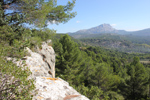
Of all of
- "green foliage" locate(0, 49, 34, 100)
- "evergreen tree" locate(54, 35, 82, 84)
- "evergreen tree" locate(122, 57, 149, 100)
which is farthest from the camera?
"evergreen tree" locate(122, 57, 149, 100)

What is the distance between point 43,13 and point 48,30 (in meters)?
2.06

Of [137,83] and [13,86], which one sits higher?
[13,86]

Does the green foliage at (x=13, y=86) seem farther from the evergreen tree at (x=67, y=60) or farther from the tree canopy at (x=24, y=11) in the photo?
the evergreen tree at (x=67, y=60)

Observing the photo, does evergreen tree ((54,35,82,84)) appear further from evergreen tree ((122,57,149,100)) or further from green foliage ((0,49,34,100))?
green foliage ((0,49,34,100))

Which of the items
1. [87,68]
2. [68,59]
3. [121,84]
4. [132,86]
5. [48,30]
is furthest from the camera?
[87,68]

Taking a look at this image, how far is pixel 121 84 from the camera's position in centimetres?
1936

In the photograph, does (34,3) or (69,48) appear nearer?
(34,3)

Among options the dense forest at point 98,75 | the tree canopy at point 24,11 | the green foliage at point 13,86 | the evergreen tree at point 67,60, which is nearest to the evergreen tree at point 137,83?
the dense forest at point 98,75

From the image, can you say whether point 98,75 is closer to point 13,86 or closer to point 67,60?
point 67,60

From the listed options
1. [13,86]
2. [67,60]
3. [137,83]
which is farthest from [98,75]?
[13,86]

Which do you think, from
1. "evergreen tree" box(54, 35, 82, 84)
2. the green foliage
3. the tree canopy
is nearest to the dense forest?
"evergreen tree" box(54, 35, 82, 84)

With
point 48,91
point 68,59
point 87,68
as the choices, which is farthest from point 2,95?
point 87,68

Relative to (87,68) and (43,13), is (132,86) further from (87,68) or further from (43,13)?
(43,13)

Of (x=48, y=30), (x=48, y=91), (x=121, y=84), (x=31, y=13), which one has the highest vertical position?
(x=31, y=13)
